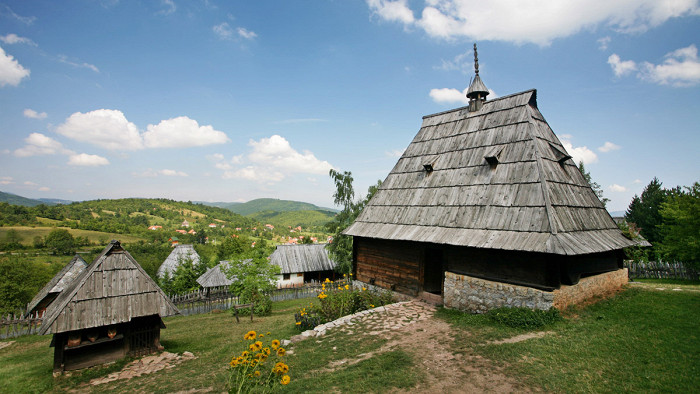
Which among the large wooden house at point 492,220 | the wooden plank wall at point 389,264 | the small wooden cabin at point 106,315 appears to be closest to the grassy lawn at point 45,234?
the small wooden cabin at point 106,315

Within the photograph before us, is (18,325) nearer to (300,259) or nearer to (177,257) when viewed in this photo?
(177,257)

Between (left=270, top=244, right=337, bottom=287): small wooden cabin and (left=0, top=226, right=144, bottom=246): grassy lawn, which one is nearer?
(left=270, top=244, right=337, bottom=287): small wooden cabin

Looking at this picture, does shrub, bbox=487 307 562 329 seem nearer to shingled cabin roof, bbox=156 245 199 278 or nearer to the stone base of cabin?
the stone base of cabin

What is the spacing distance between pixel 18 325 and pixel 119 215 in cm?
10233

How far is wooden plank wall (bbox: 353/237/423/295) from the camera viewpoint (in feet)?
37.4

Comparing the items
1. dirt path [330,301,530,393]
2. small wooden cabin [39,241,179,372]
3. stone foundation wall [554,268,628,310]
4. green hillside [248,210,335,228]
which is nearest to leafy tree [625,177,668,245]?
stone foundation wall [554,268,628,310]

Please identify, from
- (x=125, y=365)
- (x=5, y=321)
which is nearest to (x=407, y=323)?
(x=125, y=365)

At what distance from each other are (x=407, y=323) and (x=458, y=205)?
4224 millimetres

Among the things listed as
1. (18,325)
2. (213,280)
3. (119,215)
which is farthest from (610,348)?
(119,215)

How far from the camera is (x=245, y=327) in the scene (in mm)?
13156

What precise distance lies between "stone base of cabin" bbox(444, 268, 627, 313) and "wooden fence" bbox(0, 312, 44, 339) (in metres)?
20.8

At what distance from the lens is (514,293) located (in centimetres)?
806

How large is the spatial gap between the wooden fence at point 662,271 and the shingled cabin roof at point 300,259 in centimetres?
2579

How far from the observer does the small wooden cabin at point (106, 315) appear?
8320 mm
